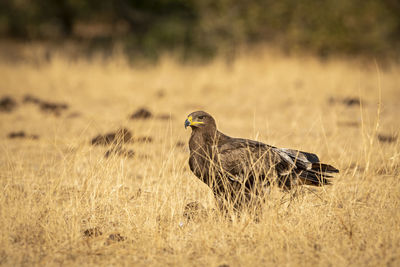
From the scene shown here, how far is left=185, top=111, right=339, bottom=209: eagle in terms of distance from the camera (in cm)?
454

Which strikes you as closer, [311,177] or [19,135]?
[311,177]

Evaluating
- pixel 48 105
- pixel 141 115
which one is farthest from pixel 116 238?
pixel 48 105

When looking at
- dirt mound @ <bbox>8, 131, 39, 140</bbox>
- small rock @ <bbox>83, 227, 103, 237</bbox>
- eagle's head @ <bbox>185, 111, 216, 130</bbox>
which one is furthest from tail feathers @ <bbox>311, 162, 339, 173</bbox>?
dirt mound @ <bbox>8, 131, 39, 140</bbox>

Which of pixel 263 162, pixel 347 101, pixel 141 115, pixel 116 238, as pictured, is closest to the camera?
pixel 116 238

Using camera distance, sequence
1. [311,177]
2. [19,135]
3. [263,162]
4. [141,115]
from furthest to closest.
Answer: [141,115], [19,135], [311,177], [263,162]

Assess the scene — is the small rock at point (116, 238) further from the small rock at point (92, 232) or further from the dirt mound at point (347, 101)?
the dirt mound at point (347, 101)

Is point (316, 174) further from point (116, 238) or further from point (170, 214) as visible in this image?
point (116, 238)

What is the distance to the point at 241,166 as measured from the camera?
4.57 m

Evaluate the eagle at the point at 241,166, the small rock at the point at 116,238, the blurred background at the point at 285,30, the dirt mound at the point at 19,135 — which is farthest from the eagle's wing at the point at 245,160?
the blurred background at the point at 285,30

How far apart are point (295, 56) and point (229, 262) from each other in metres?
14.1

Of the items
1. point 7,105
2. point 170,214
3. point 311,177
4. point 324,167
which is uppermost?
point 7,105

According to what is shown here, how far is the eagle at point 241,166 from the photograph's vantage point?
4539mm

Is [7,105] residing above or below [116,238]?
above

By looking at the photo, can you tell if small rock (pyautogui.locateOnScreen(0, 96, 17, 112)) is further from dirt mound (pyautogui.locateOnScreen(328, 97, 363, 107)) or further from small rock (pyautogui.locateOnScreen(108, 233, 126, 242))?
small rock (pyautogui.locateOnScreen(108, 233, 126, 242))
